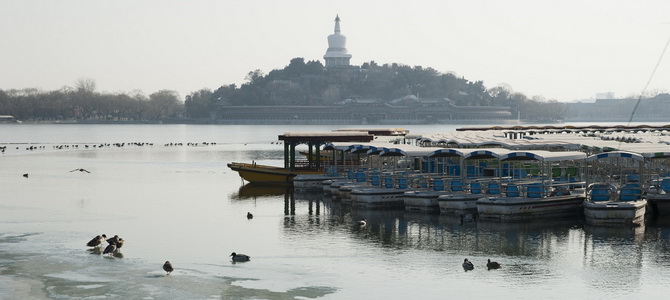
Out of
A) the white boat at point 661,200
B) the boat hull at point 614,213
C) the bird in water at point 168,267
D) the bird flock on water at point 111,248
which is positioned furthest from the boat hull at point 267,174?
the bird in water at point 168,267

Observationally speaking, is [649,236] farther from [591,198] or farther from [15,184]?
[15,184]

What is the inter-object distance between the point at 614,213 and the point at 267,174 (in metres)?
30.5

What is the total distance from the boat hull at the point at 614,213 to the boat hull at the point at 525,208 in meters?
2.07

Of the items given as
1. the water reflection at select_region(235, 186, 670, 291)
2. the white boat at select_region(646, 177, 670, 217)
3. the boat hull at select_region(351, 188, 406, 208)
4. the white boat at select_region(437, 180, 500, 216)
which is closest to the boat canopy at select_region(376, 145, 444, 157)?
the boat hull at select_region(351, 188, 406, 208)

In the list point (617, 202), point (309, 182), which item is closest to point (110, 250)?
point (617, 202)

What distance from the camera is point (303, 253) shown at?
39.7 meters

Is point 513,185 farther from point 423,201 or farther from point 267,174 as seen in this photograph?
point 267,174

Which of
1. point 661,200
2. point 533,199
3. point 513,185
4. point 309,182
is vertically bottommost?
point 309,182

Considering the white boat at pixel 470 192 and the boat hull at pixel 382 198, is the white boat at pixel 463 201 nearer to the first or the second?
the white boat at pixel 470 192

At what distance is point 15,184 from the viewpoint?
242 feet

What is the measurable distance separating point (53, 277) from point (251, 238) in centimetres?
1109

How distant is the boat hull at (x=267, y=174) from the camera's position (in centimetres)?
6838

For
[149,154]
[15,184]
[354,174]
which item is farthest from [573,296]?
[149,154]

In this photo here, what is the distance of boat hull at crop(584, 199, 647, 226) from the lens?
44.5 m
